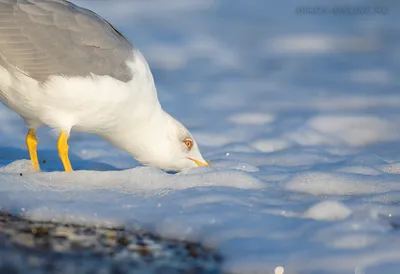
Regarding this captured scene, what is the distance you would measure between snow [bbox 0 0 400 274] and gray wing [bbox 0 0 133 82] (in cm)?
58

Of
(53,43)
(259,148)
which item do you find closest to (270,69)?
(259,148)

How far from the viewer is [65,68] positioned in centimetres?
477

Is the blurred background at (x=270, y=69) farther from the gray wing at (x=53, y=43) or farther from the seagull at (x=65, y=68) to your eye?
the gray wing at (x=53, y=43)

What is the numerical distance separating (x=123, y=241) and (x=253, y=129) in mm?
3564

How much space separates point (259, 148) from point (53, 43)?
221 cm

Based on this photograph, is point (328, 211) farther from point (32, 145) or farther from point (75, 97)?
point (32, 145)

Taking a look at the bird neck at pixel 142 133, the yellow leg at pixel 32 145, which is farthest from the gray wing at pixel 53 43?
the yellow leg at pixel 32 145

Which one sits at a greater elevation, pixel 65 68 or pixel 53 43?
pixel 53 43

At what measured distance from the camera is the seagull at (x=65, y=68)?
4758mm

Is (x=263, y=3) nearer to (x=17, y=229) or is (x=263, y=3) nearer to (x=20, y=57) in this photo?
(x=20, y=57)

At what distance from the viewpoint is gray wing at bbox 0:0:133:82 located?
4762 millimetres

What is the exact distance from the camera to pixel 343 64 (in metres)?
9.33

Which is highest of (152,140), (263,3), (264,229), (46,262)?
(263,3)

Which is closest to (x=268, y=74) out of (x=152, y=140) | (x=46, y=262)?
(x=152, y=140)
